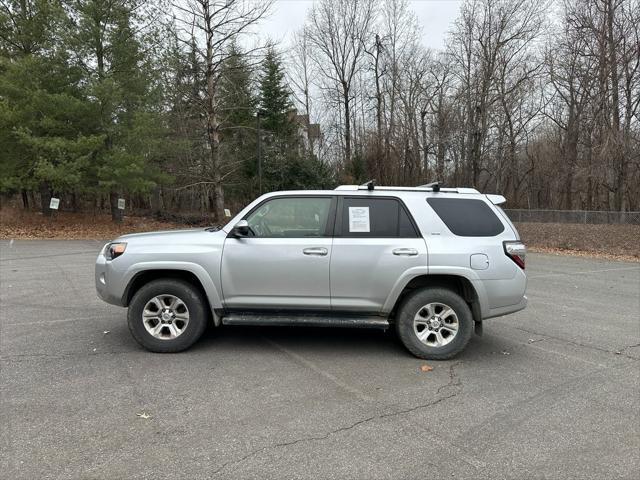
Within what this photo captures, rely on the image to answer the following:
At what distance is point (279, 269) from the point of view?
187 inches

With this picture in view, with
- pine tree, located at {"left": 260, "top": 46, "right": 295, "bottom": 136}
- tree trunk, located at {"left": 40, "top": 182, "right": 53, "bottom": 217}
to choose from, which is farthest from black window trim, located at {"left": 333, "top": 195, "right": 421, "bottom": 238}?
pine tree, located at {"left": 260, "top": 46, "right": 295, "bottom": 136}

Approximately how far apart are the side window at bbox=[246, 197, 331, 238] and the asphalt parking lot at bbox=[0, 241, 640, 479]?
136 cm

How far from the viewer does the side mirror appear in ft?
15.8

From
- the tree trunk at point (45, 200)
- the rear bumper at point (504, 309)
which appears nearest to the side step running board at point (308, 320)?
the rear bumper at point (504, 309)

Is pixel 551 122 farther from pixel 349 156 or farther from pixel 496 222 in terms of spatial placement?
pixel 496 222

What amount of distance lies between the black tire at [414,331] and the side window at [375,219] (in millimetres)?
693

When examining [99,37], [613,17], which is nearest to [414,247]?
[99,37]

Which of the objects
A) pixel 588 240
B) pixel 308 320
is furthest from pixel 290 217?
pixel 588 240

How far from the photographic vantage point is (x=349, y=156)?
39.6 m

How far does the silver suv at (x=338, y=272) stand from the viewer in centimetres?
475

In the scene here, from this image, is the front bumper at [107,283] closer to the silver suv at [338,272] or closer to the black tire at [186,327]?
the silver suv at [338,272]

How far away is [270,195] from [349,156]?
1392 inches

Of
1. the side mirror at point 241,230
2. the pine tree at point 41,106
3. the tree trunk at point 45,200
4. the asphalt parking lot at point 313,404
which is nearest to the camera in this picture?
the asphalt parking lot at point 313,404

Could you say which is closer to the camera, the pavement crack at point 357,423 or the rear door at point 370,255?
the pavement crack at point 357,423
